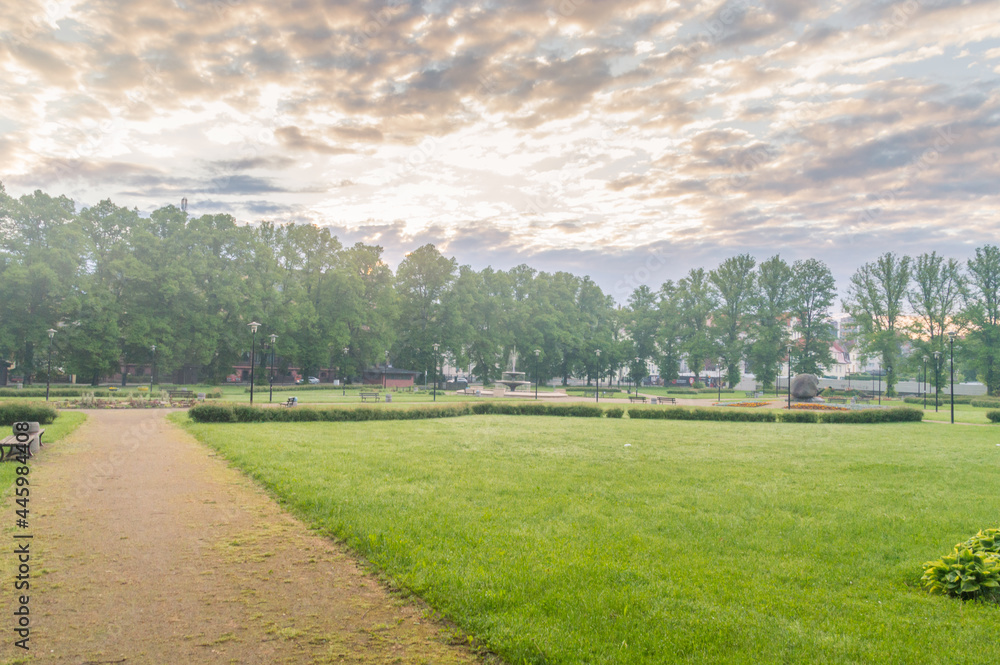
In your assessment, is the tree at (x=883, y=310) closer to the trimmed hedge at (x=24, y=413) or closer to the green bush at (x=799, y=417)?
the green bush at (x=799, y=417)

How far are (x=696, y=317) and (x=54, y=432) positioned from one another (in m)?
64.1

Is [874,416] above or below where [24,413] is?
below

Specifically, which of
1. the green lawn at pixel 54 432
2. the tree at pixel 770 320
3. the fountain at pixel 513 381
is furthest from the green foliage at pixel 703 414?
the tree at pixel 770 320

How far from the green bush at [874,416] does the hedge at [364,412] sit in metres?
10.6

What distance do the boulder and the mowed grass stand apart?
29.2m

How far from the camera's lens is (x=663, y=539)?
22.6 feet

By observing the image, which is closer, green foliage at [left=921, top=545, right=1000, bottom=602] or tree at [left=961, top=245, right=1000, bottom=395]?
green foliage at [left=921, top=545, right=1000, bottom=602]

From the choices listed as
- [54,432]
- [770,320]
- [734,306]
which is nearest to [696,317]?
[734,306]

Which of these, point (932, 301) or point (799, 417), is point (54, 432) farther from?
point (932, 301)

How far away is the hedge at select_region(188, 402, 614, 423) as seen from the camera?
65.9 ft

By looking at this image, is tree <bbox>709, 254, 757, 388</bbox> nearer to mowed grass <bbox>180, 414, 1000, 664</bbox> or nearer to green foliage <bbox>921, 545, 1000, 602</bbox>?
mowed grass <bbox>180, 414, 1000, 664</bbox>

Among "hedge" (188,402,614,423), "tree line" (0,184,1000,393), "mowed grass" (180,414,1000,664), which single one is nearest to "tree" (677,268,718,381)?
"tree line" (0,184,1000,393)

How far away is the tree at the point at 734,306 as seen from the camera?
6256 centimetres

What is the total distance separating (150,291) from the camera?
4597 centimetres
